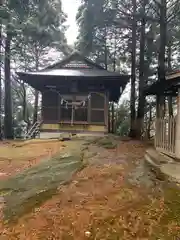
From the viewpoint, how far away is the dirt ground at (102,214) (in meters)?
3.94

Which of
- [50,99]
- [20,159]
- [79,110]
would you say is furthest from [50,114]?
[20,159]

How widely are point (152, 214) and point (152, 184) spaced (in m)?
1.42

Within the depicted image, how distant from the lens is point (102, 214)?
4.43m

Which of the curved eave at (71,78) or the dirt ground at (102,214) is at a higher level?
the curved eave at (71,78)

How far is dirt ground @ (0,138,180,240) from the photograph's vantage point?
394cm

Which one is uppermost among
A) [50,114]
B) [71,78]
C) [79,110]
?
[71,78]

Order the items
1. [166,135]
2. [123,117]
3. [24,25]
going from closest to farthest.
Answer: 1. [166,135]
2. [24,25]
3. [123,117]

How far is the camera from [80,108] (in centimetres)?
1767

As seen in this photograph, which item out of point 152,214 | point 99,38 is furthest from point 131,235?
point 99,38

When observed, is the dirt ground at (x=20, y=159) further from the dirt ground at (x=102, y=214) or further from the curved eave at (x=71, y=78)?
the curved eave at (x=71, y=78)

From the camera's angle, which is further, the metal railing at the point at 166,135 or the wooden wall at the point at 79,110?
the wooden wall at the point at 79,110

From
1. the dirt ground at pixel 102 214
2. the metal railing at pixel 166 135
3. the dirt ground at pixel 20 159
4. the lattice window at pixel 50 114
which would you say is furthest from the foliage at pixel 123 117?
the dirt ground at pixel 102 214

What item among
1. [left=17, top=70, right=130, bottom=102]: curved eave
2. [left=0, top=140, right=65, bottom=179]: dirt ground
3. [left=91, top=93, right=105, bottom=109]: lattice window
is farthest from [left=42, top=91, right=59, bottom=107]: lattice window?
[left=0, top=140, right=65, bottom=179]: dirt ground

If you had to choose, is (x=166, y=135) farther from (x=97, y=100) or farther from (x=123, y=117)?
(x=123, y=117)
